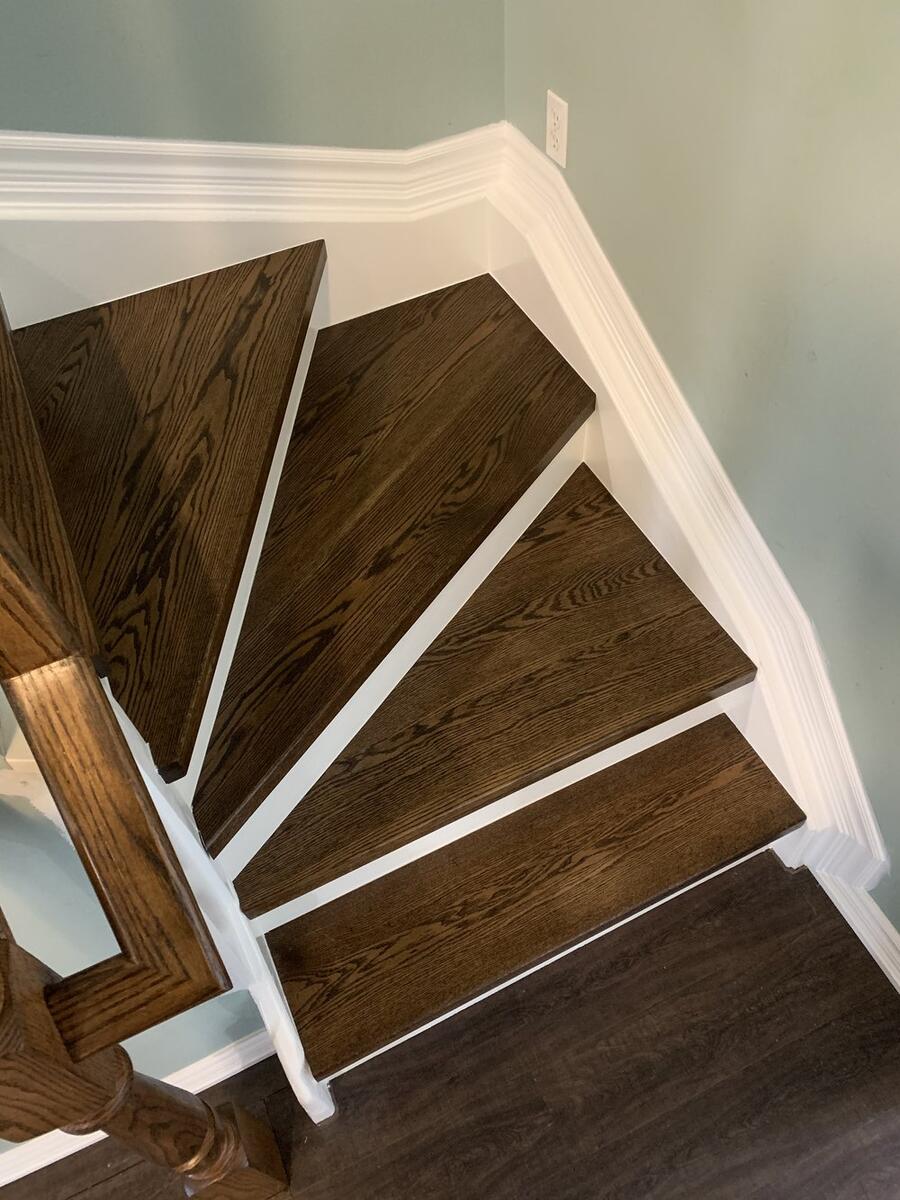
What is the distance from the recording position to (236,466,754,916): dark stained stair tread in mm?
1310

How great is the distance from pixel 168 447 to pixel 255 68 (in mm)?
715

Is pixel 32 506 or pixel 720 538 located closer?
pixel 32 506

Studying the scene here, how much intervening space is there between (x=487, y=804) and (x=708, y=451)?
0.70 meters

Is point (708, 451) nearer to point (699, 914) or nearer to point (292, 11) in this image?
point (699, 914)

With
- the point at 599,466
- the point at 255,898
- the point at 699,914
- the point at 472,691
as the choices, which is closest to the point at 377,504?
the point at 472,691

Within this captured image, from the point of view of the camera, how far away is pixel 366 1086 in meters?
1.50

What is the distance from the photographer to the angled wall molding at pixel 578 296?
55.2 inches

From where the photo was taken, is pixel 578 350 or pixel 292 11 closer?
pixel 292 11

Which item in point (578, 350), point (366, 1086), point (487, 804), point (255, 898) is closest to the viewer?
point (255, 898)

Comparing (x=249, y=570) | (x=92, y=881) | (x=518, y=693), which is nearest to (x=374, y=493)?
(x=249, y=570)

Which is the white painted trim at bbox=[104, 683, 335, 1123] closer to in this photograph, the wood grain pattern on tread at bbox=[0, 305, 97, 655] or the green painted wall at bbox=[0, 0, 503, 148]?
the wood grain pattern on tread at bbox=[0, 305, 97, 655]

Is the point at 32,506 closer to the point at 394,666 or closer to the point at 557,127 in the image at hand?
the point at 394,666

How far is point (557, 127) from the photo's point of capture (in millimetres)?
1535

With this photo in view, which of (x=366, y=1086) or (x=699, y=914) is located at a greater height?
(x=699, y=914)
